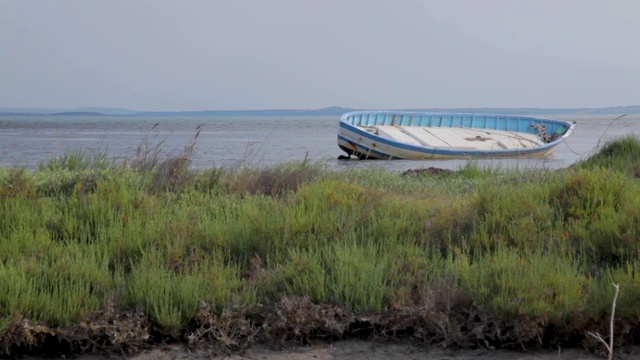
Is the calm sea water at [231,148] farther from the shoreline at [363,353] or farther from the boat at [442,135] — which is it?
the shoreline at [363,353]

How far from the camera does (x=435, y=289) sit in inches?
199

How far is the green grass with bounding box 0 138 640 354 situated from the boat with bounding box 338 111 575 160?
677 inches

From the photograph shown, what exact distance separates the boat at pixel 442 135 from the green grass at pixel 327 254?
56.4ft

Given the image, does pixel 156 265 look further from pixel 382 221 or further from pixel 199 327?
pixel 382 221

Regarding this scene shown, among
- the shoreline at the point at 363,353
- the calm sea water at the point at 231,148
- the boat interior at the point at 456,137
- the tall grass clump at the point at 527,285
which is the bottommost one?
the calm sea water at the point at 231,148

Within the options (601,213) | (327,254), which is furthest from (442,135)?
(327,254)

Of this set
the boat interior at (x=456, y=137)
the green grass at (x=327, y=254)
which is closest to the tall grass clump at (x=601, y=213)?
the green grass at (x=327, y=254)

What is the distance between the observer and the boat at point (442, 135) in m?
28.8

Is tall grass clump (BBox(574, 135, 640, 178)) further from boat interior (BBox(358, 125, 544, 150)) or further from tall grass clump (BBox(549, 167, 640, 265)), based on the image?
boat interior (BBox(358, 125, 544, 150))

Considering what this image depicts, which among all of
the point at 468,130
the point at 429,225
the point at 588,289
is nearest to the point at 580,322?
the point at 588,289

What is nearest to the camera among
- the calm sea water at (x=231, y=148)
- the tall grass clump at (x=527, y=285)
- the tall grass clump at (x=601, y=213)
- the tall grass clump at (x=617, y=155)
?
the tall grass clump at (x=527, y=285)

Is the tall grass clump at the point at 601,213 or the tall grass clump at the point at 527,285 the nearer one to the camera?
the tall grass clump at the point at 527,285

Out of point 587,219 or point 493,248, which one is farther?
point 587,219

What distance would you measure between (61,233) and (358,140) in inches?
924
